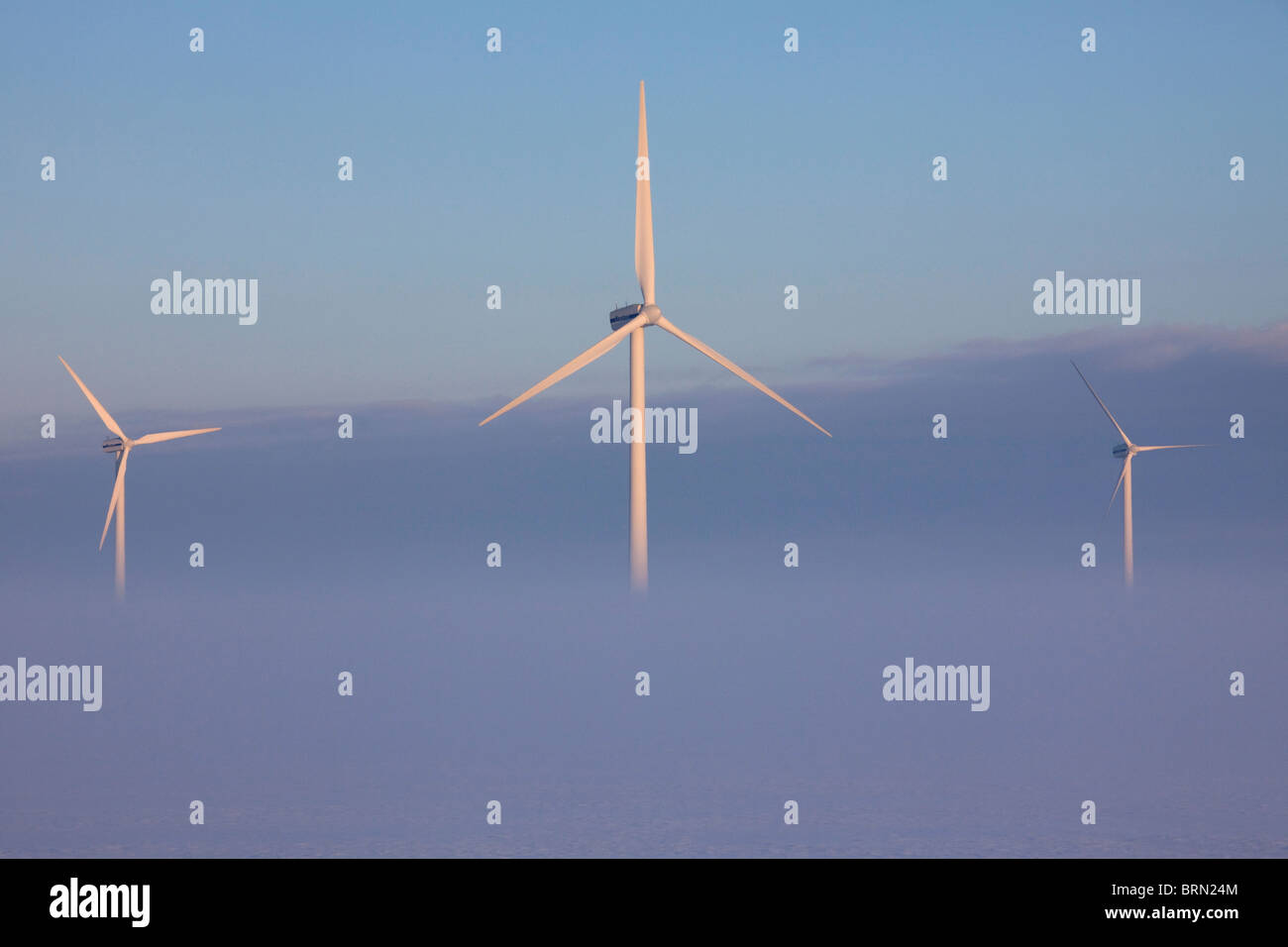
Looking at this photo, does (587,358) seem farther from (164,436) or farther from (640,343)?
(164,436)

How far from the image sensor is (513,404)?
54344 millimetres

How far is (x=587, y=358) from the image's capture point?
5662 cm

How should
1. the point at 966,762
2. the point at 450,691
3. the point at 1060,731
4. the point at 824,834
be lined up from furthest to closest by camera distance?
the point at 450,691
the point at 1060,731
the point at 966,762
the point at 824,834

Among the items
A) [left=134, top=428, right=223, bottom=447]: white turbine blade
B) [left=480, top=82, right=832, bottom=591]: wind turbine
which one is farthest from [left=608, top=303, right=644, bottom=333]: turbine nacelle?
[left=134, top=428, right=223, bottom=447]: white turbine blade

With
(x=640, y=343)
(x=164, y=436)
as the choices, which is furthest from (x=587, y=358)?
(x=164, y=436)

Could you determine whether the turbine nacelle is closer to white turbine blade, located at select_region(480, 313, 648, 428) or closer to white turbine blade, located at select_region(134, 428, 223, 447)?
white turbine blade, located at select_region(480, 313, 648, 428)

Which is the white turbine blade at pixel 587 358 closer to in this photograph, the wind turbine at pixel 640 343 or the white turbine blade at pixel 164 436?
the wind turbine at pixel 640 343

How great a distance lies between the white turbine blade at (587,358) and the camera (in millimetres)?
54750

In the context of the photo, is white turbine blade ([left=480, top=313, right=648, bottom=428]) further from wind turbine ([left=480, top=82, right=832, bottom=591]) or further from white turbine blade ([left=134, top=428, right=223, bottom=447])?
white turbine blade ([left=134, top=428, right=223, bottom=447])

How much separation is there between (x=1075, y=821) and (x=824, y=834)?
235 inches

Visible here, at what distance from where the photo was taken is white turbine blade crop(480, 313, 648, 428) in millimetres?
54750

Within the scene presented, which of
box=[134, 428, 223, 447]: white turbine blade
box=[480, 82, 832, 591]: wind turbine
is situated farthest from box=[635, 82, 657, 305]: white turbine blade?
box=[134, 428, 223, 447]: white turbine blade

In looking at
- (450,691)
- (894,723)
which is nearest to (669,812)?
(894,723)

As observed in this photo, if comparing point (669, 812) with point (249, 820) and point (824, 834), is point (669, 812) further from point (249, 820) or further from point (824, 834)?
point (249, 820)
